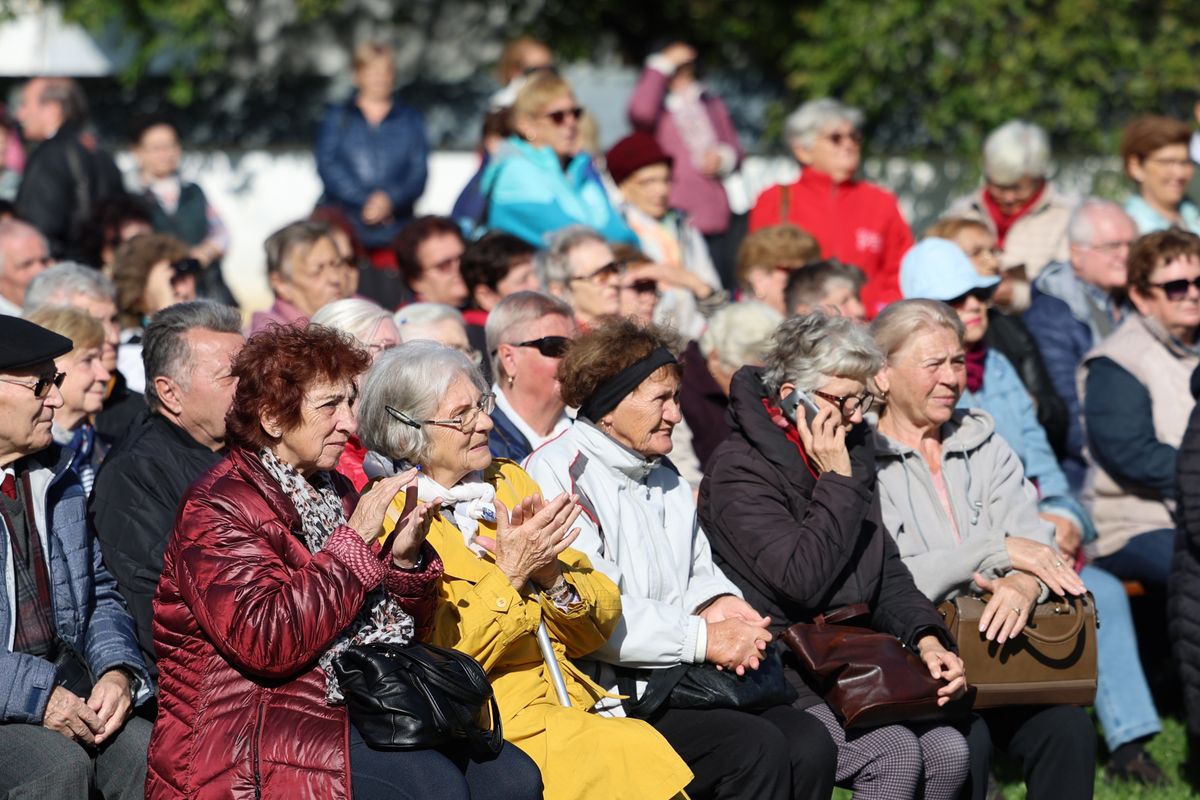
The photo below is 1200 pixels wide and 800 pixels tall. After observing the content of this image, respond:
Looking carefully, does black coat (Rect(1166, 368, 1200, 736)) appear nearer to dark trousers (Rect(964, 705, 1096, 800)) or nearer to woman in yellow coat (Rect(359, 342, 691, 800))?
dark trousers (Rect(964, 705, 1096, 800))

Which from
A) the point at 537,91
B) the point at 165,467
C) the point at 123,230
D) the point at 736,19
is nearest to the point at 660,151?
the point at 537,91

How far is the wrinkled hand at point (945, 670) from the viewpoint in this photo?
5.32 meters

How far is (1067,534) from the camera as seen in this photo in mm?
6887

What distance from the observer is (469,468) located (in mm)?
4809

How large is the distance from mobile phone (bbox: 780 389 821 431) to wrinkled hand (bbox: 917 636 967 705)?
819 mm

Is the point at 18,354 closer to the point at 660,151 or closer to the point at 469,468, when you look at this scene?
the point at 469,468

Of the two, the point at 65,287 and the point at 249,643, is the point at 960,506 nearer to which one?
the point at 249,643

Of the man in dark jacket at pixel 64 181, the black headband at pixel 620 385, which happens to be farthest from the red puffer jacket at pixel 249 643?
the man in dark jacket at pixel 64 181

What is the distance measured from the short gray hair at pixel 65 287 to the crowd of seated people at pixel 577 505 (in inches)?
0.6

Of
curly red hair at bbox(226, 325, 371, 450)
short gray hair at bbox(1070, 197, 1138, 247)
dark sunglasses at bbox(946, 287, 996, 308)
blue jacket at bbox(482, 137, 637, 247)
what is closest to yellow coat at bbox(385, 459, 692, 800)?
curly red hair at bbox(226, 325, 371, 450)

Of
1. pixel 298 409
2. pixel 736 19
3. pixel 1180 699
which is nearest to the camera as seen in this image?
pixel 298 409

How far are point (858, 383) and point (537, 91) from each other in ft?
12.5

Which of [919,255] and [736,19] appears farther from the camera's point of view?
[736,19]

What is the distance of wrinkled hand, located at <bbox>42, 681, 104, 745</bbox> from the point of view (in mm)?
4598
